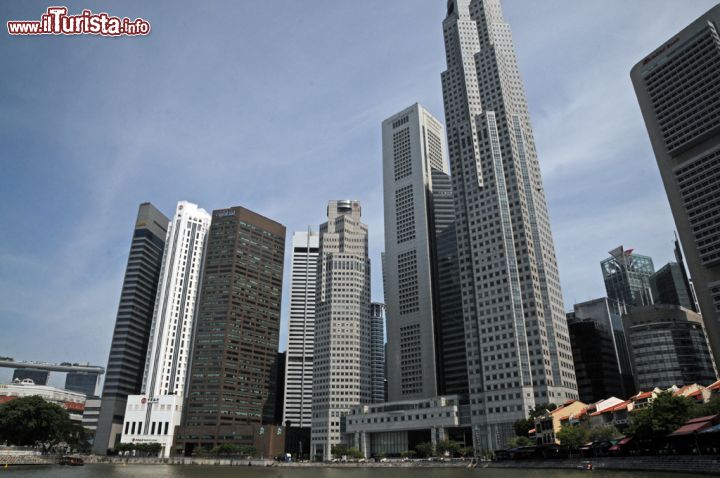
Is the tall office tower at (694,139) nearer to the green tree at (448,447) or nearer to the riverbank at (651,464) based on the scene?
the green tree at (448,447)

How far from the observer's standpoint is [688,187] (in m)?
178

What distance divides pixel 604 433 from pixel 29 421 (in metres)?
156

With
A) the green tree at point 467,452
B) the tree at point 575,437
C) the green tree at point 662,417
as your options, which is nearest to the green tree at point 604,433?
the tree at point 575,437

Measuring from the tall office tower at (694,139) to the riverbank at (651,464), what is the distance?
3597 inches

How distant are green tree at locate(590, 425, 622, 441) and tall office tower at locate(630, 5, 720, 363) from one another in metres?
81.6

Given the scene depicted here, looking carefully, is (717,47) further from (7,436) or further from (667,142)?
(7,436)

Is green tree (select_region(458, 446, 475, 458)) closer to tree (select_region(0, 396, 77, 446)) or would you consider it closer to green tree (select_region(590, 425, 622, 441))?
green tree (select_region(590, 425, 622, 441))

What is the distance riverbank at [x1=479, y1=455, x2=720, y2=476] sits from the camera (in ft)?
239

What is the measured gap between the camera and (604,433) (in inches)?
4301

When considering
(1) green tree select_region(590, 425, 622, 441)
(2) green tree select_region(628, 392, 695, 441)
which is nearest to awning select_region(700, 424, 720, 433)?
(2) green tree select_region(628, 392, 695, 441)

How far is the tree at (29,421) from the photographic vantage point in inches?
5935

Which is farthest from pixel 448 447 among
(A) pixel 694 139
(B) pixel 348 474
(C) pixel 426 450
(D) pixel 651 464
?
(A) pixel 694 139

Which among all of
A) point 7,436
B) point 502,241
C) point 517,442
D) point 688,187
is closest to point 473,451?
point 517,442

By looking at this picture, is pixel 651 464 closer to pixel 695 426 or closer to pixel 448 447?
pixel 695 426
